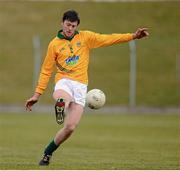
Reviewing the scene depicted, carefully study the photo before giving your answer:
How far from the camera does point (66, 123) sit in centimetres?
1321

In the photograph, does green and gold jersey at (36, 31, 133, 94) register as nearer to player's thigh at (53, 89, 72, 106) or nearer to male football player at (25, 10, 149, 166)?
male football player at (25, 10, 149, 166)

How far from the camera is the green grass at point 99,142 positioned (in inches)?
562

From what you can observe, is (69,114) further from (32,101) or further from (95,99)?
(32,101)

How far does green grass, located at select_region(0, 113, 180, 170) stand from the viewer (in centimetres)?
1427

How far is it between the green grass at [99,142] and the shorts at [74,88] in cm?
112

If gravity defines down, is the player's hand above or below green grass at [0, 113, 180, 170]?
above

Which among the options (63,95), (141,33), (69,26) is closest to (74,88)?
(63,95)

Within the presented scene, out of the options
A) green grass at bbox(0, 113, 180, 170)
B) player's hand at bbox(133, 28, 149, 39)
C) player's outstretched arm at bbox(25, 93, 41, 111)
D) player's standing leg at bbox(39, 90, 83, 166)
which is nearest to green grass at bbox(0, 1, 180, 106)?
green grass at bbox(0, 113, 180, 170)

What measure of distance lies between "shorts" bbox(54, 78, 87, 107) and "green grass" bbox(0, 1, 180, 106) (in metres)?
25.1

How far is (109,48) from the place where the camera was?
4331 centimetres

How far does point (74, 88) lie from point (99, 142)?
8854 mm

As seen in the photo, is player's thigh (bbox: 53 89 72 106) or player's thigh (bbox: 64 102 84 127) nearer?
player's thigh (bbox: 53 89 72 106)

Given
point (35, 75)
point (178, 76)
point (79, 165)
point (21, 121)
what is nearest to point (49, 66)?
point (79, 165)

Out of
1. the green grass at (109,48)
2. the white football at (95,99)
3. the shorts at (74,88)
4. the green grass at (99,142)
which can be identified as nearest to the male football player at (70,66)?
the shorts at (74,88)
